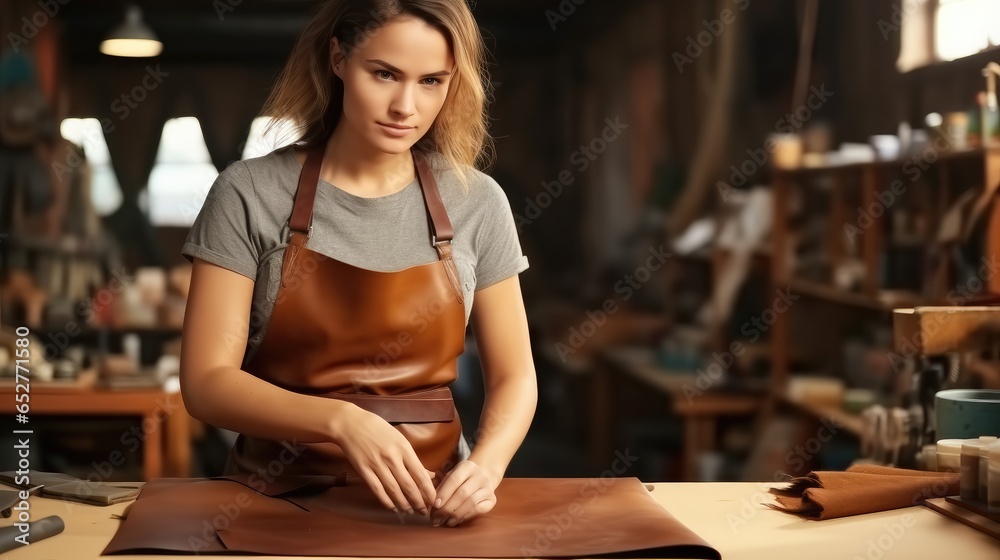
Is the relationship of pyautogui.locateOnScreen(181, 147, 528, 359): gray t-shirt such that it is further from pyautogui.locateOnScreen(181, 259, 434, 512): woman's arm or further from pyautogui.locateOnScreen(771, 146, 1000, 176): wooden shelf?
pyautogui.locateOnScreen(771, 146, 1000, 176): wooden shelf

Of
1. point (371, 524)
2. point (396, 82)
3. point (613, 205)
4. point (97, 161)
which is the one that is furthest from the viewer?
point (613, 205)

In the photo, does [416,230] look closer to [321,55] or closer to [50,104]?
[321,55]

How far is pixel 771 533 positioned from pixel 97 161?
130 inches

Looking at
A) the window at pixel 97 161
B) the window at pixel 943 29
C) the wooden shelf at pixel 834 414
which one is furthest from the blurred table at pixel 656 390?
the window at pixel 97 161

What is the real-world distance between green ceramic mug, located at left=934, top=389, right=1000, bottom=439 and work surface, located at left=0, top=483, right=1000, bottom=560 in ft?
0.58

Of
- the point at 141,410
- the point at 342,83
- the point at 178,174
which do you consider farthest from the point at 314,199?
the point at 178,174

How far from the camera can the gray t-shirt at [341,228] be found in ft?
5.17

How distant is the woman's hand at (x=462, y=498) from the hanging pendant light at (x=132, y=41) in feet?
9.94

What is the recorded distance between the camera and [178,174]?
3959 millimetres

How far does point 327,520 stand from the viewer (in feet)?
4.28

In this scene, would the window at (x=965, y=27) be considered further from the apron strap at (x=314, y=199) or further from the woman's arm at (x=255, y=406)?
the woman's arm at (x=255, y=406)

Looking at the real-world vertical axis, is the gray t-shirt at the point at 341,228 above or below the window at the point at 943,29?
below

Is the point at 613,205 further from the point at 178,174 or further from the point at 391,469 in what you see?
the point at 391,469

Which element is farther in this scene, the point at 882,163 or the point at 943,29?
the point at 943,29
